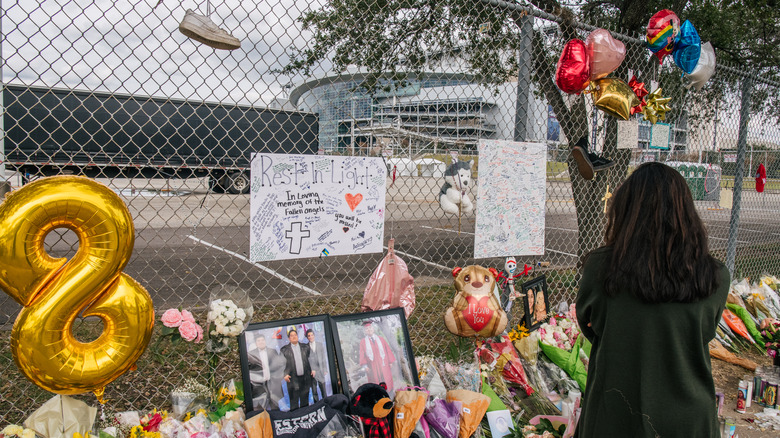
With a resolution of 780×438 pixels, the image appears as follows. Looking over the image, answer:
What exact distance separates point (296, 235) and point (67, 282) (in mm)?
988

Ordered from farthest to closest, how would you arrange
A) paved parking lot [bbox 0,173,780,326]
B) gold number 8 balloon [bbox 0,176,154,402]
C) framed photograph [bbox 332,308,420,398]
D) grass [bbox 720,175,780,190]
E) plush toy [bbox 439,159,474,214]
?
1. grass [bbox 720,175,780,190]
2. paved parking lot [bbox 0,173,780,326]
3. plush toy [bbox 439,159,474,214]
4. framed photograph [bbox 332,308,420,398]
5. gold number 8 balloon [bbox 0,176,154,402]

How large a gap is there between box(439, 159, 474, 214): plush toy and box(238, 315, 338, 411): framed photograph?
4.21ft

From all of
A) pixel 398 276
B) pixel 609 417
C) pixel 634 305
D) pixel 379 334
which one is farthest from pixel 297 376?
pixel 634 305

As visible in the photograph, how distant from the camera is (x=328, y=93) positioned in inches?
103

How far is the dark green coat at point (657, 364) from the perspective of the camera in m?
1.61

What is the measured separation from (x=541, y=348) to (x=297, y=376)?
1.77m

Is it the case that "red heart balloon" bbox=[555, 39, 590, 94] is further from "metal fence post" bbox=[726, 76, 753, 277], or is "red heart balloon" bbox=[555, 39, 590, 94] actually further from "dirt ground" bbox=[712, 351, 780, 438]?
"metal fence post" bbox=[726, 76, 753, 277]

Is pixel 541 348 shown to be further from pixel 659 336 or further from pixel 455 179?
pixel 659 336

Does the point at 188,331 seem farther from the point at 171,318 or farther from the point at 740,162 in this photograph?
the point at 740,162

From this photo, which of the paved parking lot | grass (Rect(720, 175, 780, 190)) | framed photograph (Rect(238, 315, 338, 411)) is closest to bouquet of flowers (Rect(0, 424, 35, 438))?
framed photograph (Rect(238, 315, 338, 411))

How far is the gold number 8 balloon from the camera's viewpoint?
1559 millimetres

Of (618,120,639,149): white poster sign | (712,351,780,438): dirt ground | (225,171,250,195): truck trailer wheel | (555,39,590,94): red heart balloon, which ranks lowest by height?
(712,351,780,438): dirt ground

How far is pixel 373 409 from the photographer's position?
6.84 ft

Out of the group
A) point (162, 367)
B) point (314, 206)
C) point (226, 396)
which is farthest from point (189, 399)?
point (162, 367)
